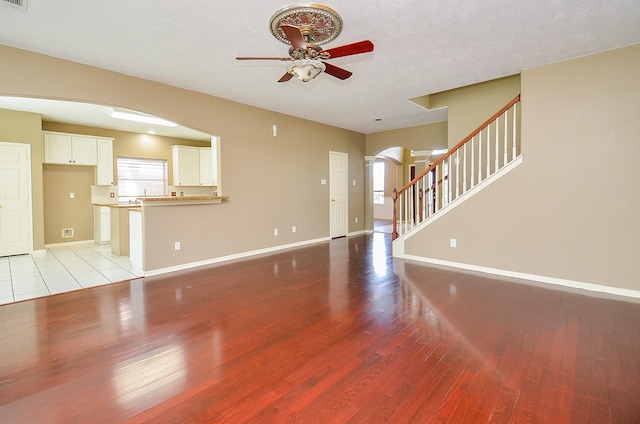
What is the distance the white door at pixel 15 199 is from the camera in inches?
208

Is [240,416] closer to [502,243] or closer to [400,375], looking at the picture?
[400,375]

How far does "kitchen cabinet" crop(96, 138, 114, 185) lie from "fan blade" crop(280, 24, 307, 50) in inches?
250

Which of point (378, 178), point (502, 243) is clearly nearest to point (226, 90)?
point (502, 243)

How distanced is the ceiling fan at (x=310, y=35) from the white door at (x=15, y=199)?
589 cm

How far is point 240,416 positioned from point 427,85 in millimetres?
4483

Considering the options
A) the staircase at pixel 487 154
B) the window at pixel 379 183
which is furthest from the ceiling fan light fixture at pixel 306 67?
the window at pixel 379 183

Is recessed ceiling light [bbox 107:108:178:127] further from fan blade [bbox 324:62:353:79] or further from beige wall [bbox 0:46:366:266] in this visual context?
fan blade [bbox 324:62:353:79]

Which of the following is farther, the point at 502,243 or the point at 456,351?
the point at 502,243

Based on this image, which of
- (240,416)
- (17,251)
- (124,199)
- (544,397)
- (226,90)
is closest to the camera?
(240,416)

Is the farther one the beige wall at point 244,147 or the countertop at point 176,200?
the countertop at point 176,200

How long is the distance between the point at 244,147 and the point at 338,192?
283 cm

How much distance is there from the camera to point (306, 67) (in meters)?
2.48

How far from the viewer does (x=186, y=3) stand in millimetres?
2420

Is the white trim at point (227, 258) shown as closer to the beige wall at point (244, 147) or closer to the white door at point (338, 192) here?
the beige wall at point (244, 147)
